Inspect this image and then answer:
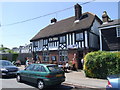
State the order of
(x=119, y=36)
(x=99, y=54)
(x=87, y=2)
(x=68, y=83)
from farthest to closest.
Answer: (x=119, y=36) → (x=87, y=2) → (x=99, y=54) → (x=68, y=83)

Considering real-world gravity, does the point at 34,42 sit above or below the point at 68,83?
above

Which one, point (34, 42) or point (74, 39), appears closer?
point (74, 39)

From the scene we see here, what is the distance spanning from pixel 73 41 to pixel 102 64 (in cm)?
803

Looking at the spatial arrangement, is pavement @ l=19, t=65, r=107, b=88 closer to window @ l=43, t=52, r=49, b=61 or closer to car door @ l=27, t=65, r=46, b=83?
car door @ l=27, t=65, r=46, b=83

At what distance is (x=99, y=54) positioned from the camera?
12016 millimetres

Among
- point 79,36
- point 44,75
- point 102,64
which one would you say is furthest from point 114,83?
point 79,36

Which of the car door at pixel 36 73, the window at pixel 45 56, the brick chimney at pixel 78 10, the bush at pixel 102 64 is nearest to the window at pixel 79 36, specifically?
the brick chimney at pixel 78 10

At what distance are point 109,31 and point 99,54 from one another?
251 inches

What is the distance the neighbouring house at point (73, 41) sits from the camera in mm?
18125

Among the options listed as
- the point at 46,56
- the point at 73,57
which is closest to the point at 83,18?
the point at 73,57

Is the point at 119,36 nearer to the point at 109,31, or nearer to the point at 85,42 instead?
the point at 109,31

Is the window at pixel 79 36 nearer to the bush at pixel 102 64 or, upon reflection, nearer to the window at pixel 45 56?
the window at pixel 45 56

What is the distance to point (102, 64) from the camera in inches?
456

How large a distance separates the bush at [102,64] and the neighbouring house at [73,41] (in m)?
→ 5.40
